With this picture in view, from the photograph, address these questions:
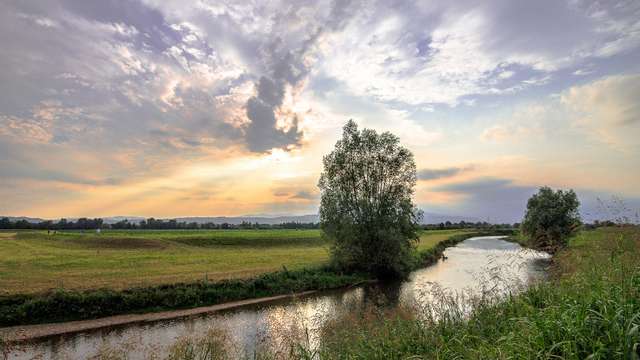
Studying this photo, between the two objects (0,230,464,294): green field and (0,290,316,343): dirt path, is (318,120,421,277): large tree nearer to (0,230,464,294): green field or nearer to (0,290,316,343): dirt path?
(0,230,464,294): green field

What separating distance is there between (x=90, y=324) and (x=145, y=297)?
374 cm

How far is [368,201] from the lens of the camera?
40.6 metres

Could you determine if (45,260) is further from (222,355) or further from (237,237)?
(222,355)

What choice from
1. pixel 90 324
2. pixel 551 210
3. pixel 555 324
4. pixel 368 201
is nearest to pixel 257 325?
pixel 90 324

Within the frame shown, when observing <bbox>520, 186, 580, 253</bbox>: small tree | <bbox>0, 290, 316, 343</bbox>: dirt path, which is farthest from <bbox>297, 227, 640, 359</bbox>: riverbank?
<bbox>520, 186, 580, 253</bbox>: small tree

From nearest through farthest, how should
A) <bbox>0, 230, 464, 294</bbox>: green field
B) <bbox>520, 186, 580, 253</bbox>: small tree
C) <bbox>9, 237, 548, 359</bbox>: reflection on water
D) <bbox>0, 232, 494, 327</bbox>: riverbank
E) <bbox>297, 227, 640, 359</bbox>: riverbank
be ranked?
1. <bbox>297, 227, 640, 359</bbox>: riverbank
2. <bbox>9, 237, 548, 359</bbox>: reflection on water
3. <bbox>0, 232, 494, 327</bbox>: riverbank
4. <bbox>0, 230, 464, 294</bbox>: green field
5. <bbox>520, 186, 580, 253</bbox>: small tree

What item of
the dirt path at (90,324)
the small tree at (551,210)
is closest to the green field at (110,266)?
the dirt path at (90,324)

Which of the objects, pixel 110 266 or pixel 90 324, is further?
pixel 110 266

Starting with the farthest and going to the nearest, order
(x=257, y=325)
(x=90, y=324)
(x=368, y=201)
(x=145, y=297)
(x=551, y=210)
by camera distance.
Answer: (x=551, y=210) → (x=368, y=201) → (x=145, y=297) → (x=90, y=324) → (x=257, y=325)

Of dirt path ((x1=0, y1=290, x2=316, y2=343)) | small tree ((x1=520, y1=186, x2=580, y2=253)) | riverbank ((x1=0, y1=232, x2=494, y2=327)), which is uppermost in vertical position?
small tree ((x1=520, y1=186, x2=580, y2=253))

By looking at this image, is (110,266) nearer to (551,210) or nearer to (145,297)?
(145,297)

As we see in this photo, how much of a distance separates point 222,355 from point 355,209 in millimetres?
30907

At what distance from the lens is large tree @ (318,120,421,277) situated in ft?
127

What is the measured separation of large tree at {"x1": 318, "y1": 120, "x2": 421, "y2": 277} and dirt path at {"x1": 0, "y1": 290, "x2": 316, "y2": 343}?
1432 centimetres
